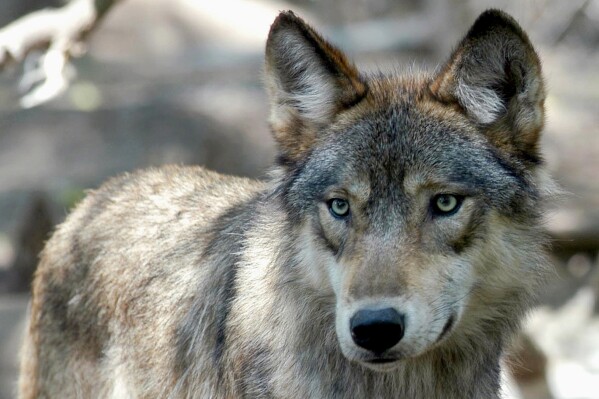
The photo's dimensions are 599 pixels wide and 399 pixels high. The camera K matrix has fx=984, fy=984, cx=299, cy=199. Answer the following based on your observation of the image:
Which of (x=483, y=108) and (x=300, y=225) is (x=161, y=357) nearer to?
(x=300, y=225)

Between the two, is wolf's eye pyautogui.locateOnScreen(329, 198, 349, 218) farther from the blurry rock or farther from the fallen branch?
the blurry rock

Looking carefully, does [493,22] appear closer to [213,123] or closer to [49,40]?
[49,40]

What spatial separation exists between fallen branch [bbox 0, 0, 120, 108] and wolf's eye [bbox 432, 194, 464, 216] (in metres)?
3.33

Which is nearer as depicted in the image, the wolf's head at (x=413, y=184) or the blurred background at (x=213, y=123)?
the wolf's head at (x=413, y=184)

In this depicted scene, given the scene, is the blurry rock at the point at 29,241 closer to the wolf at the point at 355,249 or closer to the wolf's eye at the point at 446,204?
the wolf at the point at 355,249

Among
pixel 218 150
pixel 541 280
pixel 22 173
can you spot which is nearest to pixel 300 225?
pixel 541 280

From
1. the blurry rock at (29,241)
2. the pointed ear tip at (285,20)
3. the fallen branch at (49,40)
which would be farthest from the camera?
the blurry rock at (29,241)

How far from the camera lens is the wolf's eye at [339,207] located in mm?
4672

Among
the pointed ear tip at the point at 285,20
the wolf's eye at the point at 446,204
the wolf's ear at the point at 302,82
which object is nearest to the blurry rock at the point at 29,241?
the wolf's ear at the point at 302,82

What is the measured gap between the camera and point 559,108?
16062 millimetres

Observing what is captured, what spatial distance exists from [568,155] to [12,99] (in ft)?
28.4

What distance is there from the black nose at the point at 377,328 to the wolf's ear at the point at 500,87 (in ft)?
3.83

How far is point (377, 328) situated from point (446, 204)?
2.40 feet

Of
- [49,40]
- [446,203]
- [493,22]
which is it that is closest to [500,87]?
[493,22]
